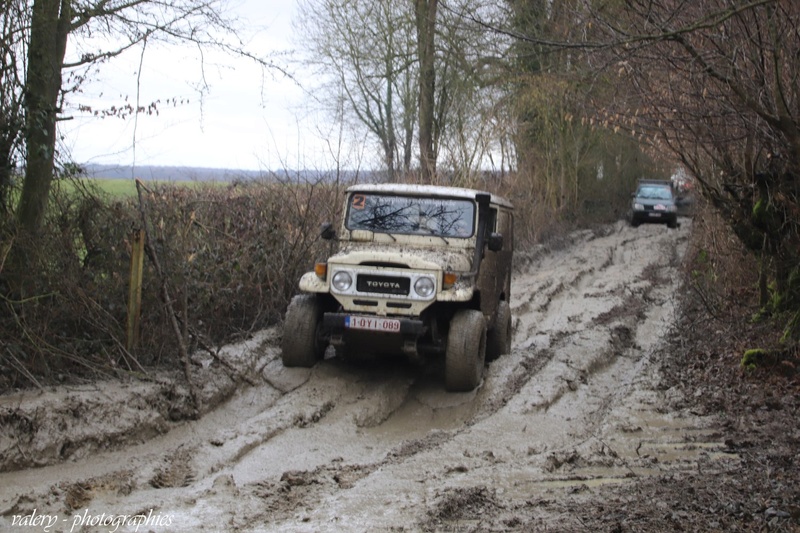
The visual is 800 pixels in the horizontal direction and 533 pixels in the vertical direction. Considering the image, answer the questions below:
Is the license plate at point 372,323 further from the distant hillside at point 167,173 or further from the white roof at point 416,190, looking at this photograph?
the distant hillside at point 167,173

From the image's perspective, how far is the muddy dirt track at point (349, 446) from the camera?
203 inches

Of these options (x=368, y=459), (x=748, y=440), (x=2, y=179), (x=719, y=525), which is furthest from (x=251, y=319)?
(x=719, y=525)

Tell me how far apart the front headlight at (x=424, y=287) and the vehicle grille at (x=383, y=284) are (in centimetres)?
8

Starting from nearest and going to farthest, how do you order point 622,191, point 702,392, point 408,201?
point 702,392, point 408,201, point 622,191

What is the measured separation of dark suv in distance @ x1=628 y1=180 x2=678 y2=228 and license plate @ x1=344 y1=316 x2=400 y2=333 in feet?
83.2

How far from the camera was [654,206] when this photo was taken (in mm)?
31625

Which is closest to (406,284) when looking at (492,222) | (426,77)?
(492,222)

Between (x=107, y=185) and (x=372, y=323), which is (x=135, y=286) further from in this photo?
(x=372, y=323)

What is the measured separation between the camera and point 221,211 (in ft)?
39.1

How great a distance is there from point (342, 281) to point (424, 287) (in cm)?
79

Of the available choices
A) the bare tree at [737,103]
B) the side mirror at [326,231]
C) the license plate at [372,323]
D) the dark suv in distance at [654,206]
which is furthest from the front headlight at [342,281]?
the dark suv in distance at [654,206]

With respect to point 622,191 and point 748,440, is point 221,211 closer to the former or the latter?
point 748,440

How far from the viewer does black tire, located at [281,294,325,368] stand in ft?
27.9

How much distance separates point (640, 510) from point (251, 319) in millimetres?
6439
